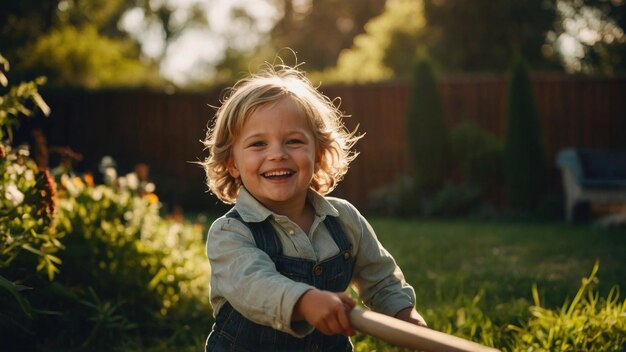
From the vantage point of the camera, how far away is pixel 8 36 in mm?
14375

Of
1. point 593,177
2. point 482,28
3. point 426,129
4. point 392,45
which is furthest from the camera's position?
point 392,45

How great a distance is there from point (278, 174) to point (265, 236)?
0.65 ft

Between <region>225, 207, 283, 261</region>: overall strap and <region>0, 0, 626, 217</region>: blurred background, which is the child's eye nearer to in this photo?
<region>225, 207, 283, 261</region>: overall strap

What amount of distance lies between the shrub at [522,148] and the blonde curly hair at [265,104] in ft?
28.4

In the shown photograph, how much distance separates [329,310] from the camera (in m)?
1.66

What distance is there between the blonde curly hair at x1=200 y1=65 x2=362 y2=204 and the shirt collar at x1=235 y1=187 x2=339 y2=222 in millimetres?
182

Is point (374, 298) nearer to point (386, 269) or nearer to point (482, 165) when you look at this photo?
point (386, 269)

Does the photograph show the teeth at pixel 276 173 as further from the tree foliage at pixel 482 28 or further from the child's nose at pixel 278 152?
the tree foliage at pixel 482 28

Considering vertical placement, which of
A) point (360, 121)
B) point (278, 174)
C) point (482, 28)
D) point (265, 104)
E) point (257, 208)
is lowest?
point (360, 121)

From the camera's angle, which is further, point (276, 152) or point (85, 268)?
point (85, 268)

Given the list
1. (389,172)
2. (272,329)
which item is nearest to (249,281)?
(272,329)

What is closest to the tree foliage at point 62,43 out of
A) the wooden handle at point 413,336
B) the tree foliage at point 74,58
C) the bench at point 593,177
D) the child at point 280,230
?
the tree foliage at point 74,58

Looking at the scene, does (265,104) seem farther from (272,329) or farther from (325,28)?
(325,28)

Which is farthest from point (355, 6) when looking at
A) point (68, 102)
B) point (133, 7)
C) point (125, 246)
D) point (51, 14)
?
point (125, 246)
